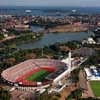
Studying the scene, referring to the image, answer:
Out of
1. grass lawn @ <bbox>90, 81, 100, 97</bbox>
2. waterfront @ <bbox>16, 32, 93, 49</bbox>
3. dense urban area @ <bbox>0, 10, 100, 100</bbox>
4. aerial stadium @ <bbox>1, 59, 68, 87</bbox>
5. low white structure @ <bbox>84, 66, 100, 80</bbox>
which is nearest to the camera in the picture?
dense urban area @ <bbox>0, 10, 100, 100</bbox>

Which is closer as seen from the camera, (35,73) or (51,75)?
(51,75)

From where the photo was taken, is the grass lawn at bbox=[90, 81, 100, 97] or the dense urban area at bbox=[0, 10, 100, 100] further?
the grass lawn at bbox=[90, 81, 100, 97]

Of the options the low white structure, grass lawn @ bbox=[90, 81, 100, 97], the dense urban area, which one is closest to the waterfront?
the dense urban area

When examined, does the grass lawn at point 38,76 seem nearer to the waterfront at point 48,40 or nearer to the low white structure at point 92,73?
the low white structure at point 92,73

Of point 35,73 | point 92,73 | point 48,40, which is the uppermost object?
point 92,73

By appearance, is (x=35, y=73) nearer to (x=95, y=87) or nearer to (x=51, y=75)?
(x=51, y=75)

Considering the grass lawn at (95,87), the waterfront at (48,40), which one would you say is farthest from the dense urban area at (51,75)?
the waterfront at (48,40)

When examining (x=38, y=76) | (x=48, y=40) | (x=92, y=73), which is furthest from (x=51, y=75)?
(x=48, y=40)

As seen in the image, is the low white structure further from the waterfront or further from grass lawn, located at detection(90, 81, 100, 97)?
the waterfront
